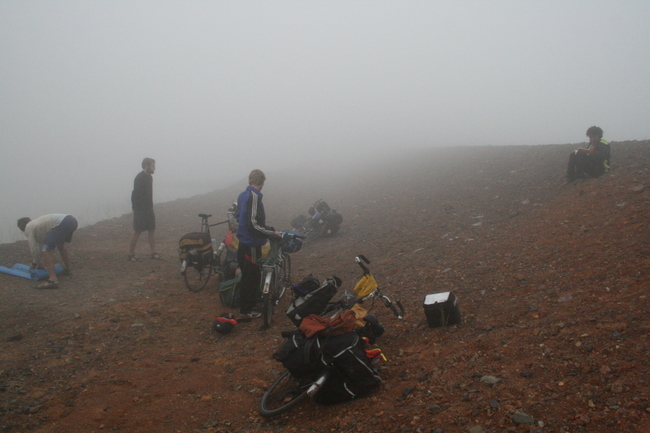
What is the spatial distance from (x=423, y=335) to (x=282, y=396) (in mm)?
1785

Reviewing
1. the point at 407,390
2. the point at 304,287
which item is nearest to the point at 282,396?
the point at 407,390

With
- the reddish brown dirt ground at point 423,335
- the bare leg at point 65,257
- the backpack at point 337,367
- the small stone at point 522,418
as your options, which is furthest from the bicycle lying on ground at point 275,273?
the bare leg at point 65,257

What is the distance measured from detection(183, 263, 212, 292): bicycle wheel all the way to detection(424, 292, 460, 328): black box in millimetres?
4461

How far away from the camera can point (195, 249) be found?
301 inches

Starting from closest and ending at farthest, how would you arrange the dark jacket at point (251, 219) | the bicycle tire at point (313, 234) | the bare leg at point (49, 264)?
the dark jacket at point (251, 219) < the bare leg at point (49, 264) < the bicycle tire at point (313, 234)

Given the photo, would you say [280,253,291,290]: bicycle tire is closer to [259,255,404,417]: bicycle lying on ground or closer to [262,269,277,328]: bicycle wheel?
[262,269,277,328]: bicycle wheel

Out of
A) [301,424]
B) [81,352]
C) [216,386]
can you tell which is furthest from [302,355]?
[81,352]

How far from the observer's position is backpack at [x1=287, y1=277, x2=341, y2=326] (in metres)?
4.85

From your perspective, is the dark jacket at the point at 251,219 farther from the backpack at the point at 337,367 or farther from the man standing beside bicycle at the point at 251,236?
the backpack at the point at 337,367

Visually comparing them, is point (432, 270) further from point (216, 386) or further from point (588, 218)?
point (216, 386)

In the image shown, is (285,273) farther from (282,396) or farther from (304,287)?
(282,396)

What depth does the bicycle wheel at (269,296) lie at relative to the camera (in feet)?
19.3

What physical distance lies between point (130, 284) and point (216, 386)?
4.57m

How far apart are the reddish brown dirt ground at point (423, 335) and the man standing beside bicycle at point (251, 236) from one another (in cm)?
47
